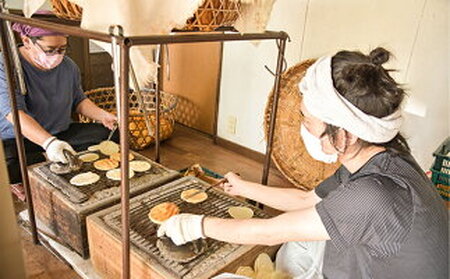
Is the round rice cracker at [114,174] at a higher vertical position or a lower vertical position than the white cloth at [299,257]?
higher

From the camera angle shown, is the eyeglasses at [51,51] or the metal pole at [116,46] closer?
the metal pole at [116,46]

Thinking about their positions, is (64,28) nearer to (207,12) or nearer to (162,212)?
(207,12)

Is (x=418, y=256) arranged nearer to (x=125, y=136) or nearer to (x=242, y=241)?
(x=242, y=241)

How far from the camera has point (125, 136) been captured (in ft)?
2.74

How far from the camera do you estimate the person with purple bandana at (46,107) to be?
1.64 meters

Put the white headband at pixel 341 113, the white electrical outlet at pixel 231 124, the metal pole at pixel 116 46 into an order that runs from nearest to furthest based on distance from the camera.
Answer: the metal pole at pixel 116 46
the white headband at pixel 341 113
the white electrical outlet at pixel 231 124

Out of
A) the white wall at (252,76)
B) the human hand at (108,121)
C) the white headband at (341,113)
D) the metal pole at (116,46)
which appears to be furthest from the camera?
the white wall at (252,76)

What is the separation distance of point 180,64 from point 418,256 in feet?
8.86

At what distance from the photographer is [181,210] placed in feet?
4.26


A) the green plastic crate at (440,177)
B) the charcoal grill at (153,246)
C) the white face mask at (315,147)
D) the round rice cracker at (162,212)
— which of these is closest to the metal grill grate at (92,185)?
the charcoal grill at (153,246)

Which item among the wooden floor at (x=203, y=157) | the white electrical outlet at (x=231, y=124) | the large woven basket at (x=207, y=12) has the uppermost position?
the large woven basket at (x=207, y=12)

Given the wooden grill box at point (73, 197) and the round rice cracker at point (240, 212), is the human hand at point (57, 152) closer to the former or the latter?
the wooden grill box at point (73, 197)

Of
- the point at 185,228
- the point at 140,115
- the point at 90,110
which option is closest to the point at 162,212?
the point at 185,228

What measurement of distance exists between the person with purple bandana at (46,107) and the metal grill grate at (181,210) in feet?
1.65
